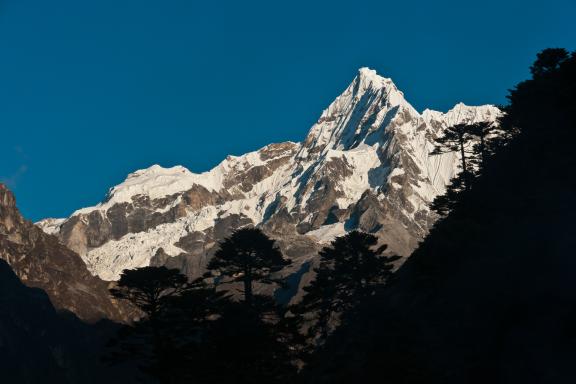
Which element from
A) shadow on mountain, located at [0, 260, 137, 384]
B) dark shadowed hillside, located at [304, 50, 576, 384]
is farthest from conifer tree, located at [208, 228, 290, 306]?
shadow on mountain, located at [0, 260, 137, 384]

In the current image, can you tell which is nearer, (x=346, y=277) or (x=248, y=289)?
(x=248, y=289)

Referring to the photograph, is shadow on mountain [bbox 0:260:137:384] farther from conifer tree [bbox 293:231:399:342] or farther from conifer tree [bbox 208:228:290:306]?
conifer tree [bbox 293:231:399:342]

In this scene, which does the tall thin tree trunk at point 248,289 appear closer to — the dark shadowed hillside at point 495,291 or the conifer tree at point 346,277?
the conifer tree at point 346,277

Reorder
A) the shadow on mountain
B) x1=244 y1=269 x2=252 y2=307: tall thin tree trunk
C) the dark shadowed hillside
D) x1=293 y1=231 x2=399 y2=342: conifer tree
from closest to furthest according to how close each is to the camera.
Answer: the dark shadowed hillside < x1=244 y1=269 x2=252 y2=307: tall thin tree trunk < x1=293 y1=231 x2=399 y2=342: conifer tree < the shadow on mountain

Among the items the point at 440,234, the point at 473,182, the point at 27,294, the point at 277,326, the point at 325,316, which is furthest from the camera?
the point at 27,294

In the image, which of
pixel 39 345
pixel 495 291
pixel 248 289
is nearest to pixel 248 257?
pixel 248 289

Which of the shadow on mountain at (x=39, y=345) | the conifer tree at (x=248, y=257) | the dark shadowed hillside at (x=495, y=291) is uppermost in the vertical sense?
the shadow on mountain at (x=39, y=345)

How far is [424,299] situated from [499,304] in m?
8.41

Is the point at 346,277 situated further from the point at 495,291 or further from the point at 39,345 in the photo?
the point at 39,345

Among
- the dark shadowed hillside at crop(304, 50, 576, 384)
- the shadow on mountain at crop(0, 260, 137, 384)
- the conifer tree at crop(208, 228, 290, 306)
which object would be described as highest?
the shadow on mountain at crop(0, 260, 137, 384)

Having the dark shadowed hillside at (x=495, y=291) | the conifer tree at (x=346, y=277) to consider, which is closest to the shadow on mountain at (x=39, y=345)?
the conifer tree at (x=346, y=277)

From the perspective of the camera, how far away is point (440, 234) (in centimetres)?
5316

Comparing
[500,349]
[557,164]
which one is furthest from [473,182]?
[500,349]

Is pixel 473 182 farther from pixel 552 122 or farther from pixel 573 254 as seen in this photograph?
pixel 573 254
